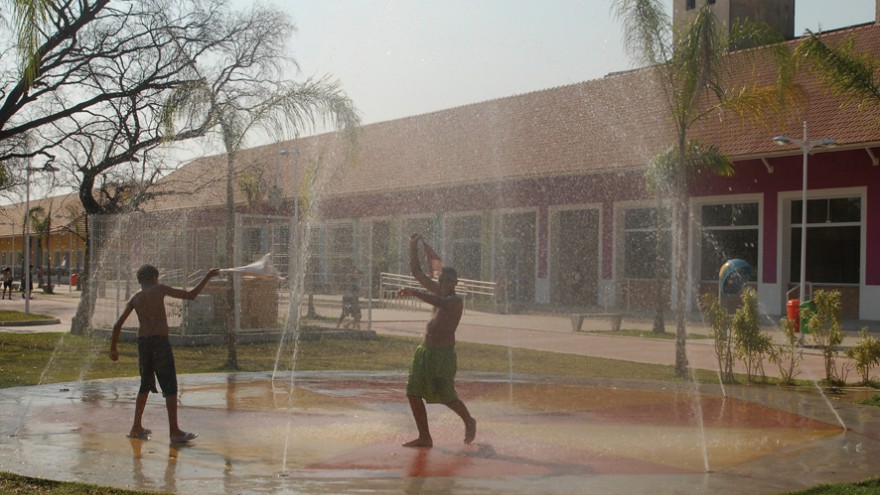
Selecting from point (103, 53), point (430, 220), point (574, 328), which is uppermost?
point (103, 53)

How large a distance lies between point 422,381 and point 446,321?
0.50 meters

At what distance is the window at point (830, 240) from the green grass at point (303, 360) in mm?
12239

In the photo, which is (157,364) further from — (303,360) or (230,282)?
(230,282)

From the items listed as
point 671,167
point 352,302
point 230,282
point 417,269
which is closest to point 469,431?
point 417,269

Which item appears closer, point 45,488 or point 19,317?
point 45,488

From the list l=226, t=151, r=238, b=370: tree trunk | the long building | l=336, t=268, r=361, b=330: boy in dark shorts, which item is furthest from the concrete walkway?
l=226, t=151, r=238, b=370: tree trunk

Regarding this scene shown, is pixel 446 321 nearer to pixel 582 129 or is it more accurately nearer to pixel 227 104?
pixel 227 104

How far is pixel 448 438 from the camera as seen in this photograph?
297 inches

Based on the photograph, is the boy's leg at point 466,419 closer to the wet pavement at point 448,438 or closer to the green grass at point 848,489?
the wet pavement at point 448,438

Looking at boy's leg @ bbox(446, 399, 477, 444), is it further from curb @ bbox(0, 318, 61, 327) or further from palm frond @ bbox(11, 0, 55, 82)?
curb @ bbox(0, 318, 61, 327)

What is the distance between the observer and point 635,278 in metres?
29.0

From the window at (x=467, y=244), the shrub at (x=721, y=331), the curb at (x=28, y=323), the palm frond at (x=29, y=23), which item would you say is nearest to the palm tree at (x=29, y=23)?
the palm frond at (x=29, y=23)

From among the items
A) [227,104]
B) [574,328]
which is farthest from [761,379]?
[574,328]

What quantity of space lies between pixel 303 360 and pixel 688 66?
700 centimetres
